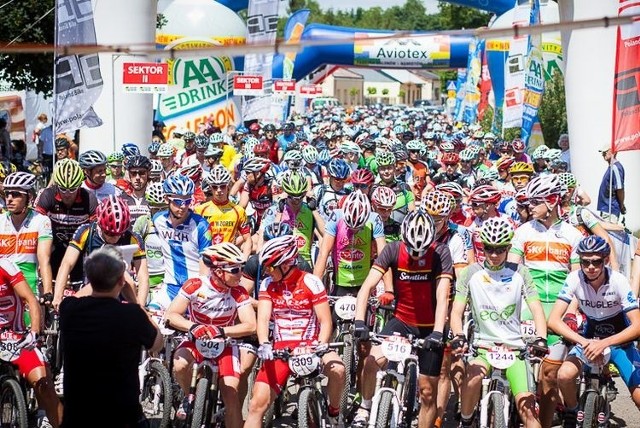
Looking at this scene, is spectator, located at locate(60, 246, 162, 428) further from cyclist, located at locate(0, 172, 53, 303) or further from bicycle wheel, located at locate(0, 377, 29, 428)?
cyclist, located at locate(0, 172, 53, 303)

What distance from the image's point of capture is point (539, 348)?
829 centimetres

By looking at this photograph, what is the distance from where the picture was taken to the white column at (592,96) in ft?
63.1

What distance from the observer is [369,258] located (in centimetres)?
1135

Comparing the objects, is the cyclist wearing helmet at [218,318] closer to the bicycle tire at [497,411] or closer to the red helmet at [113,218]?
the red helmet at [113,218]

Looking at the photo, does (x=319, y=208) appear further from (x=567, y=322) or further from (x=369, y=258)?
(x=567, y=322)

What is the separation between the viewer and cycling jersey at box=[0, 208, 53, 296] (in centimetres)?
1007

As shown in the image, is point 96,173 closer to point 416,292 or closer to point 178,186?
point 178,186

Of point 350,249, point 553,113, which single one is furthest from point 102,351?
point 553,113

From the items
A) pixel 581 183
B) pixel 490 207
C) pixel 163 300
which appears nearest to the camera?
pixel 163 300

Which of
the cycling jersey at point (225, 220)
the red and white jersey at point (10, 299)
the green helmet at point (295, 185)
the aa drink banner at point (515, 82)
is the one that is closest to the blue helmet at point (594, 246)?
the green helmet at point (295, 185)

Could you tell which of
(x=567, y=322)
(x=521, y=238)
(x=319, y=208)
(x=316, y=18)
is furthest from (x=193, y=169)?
(x=316, y=18)

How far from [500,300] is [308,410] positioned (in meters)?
1.69

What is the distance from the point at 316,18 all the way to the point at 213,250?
189014 millimetres

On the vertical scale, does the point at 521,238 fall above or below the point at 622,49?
below
